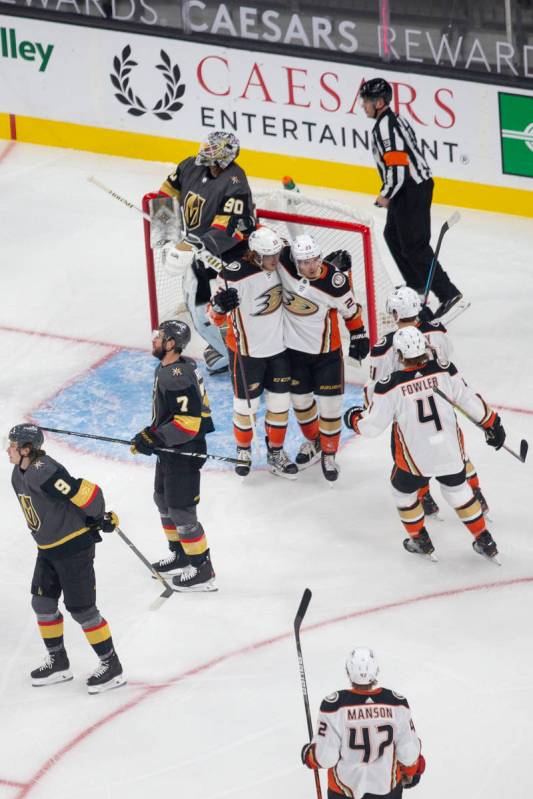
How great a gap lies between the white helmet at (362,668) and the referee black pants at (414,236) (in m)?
4.06

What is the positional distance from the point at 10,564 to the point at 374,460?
6.07 ft

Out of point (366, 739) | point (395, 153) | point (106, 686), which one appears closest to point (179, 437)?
point (106, 686)

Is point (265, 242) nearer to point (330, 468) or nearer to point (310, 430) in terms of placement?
point (310, 430)

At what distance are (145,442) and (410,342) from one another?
1132mm

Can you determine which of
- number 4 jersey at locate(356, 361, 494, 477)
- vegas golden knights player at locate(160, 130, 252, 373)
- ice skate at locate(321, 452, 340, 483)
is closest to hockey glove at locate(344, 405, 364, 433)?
number 4 jersey at locate(356, 361, 494, 477)

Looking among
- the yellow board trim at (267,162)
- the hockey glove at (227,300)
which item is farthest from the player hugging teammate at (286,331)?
the yellow board trim at (267,162)

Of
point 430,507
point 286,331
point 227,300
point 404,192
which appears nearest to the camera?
point 430,507

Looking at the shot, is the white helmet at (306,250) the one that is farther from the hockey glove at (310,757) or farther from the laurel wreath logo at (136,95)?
the laurel wreath logo at (136,95)

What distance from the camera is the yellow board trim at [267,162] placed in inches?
411

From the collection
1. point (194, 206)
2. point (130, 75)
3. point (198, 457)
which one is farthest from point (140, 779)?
point (130, 75)

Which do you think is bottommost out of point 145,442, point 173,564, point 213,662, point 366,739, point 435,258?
point 213,662

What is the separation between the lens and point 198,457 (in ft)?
22.7

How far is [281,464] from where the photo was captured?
319 inches

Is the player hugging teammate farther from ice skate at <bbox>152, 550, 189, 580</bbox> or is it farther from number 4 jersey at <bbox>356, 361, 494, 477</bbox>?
number 4 jersey at <bbox>356, 361, 494, 477</bbox>
